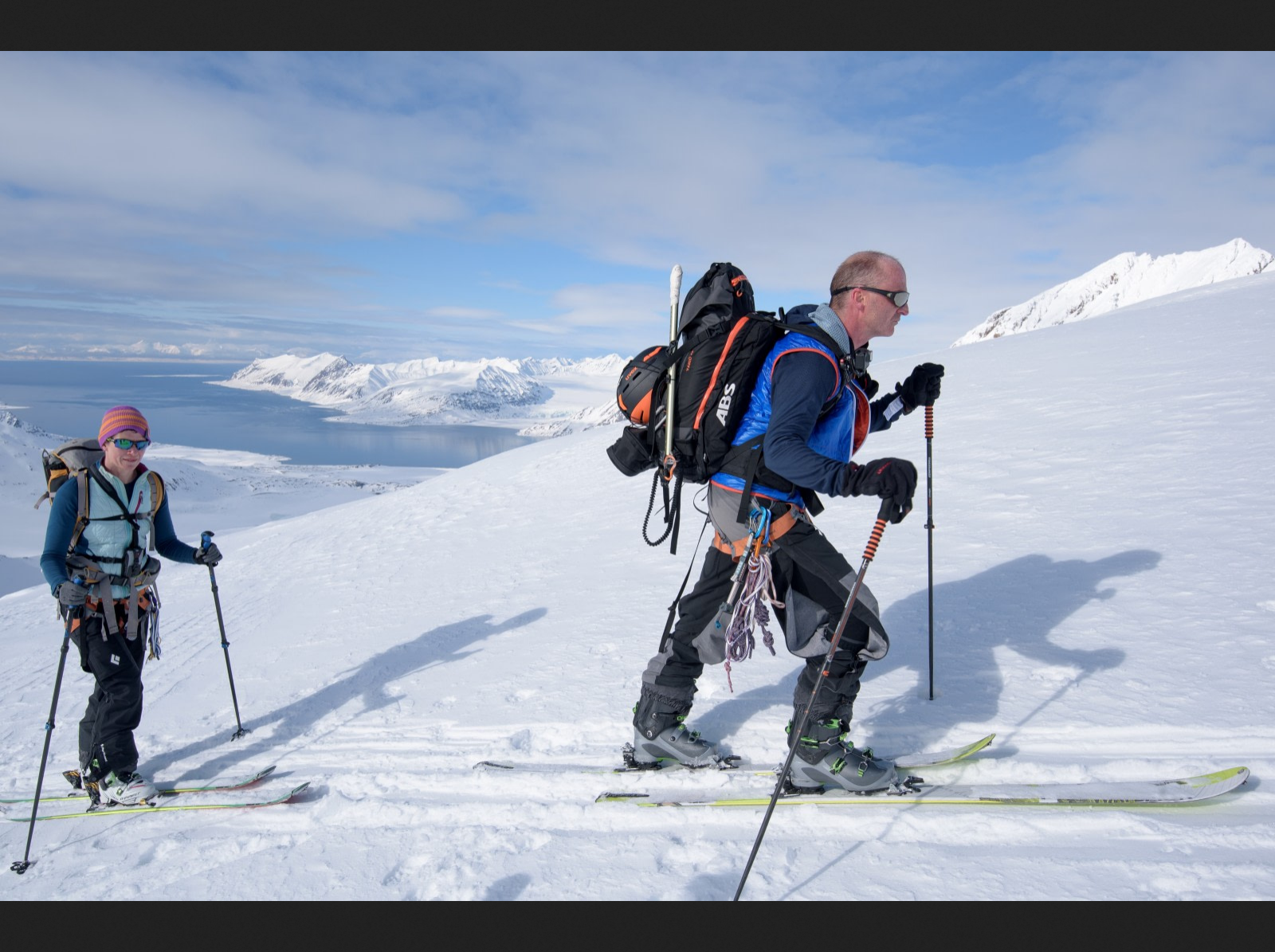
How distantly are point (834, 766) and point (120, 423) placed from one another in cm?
454

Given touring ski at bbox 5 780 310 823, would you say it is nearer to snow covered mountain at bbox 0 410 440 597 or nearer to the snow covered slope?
the snow covered slope

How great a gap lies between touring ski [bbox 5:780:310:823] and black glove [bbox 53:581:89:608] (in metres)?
1.17

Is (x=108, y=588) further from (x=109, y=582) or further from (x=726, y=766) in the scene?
(x=726, y=766)

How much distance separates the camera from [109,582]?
4121 millimetres

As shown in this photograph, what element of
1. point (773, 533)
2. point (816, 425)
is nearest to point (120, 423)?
point (773, 533)

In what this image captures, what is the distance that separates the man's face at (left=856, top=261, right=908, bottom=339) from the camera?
10.4 feet

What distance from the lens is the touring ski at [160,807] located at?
12.3 feet

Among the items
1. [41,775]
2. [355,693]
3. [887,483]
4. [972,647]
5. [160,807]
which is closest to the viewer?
[887,483]

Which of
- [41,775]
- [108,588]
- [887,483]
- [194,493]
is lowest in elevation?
[194,493]

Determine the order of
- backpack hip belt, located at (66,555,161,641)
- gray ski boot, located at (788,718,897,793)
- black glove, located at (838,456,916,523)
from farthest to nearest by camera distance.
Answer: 1. backpack hip belt, located at (66,555,161,641)
2. gray ski boot, located at (788,718,897,793)
3. black glove, located at (838,456,916,523)

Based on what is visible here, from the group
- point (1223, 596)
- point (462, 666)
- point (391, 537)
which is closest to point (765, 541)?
point (462, 666)

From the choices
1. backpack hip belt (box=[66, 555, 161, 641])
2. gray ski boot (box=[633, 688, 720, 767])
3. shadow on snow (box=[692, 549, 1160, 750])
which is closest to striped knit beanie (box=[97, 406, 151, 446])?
backpack hip belt (box=[66, 555, 161, 641])

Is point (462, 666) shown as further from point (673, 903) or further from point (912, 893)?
point (912, 893)

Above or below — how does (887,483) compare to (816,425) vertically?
below
